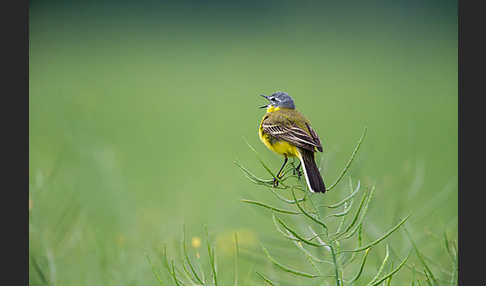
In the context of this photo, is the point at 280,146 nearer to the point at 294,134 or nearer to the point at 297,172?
the point at 294,134

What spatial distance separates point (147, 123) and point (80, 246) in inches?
100

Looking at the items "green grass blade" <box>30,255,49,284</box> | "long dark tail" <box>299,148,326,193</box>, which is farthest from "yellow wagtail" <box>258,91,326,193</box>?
"green grass blade" <box>30,255,49,284</box>

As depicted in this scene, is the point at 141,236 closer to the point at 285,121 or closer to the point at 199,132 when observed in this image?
the point at 285,121

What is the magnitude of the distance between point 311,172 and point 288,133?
22 cm

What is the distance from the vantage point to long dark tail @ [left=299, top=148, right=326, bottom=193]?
1271 millimetres

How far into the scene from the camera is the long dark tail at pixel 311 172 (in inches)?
50.1

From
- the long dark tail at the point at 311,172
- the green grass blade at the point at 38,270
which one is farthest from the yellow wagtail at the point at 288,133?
the green grass blade at the point at 38,270

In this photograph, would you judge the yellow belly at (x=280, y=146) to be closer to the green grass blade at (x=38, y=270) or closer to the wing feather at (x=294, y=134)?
the wing feather at (x=294, y=134)

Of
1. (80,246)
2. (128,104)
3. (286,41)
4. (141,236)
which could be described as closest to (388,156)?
(286,41)

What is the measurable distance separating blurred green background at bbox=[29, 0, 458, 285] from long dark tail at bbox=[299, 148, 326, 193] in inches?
2.7

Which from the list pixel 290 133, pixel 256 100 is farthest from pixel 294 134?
pixel 256 100

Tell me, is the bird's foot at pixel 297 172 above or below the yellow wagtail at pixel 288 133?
below

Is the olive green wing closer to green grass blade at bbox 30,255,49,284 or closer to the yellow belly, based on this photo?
the yellow belly

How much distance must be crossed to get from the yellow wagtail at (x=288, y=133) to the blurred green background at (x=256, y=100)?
0.03 meters
